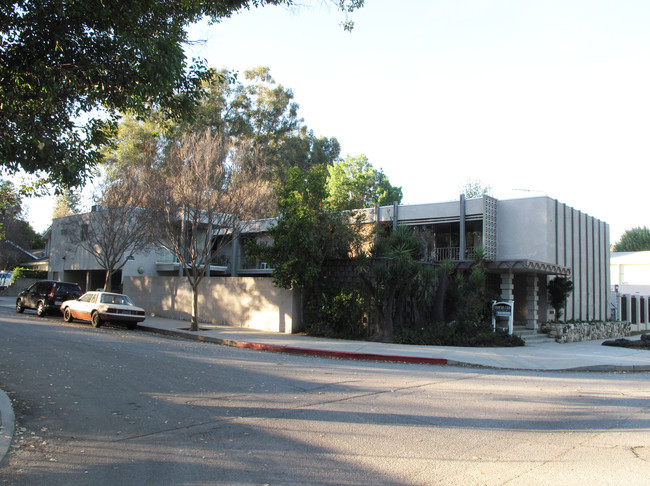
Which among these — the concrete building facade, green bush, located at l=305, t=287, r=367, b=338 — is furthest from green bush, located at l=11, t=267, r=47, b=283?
green bush, located at l=305, t=287, r=367, b=338

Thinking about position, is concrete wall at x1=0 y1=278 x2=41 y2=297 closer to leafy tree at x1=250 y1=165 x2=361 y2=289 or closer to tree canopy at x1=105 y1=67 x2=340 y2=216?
Answer: tree canopy at x1=105 y1=67 x2=340 y2=216

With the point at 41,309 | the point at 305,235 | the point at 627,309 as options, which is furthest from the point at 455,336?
the point at 627,309

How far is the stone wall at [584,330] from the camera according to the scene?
22.3 meters

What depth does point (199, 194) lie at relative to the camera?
1916cm

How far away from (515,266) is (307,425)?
608 inches

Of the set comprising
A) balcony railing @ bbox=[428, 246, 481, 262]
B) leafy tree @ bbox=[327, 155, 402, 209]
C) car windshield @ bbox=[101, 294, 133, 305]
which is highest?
leafy tree @ bbox=[327, 155, 402, 209]

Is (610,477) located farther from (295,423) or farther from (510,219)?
(510,219)

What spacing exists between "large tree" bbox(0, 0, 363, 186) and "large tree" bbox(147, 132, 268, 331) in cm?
928

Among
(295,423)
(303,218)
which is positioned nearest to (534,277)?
(303,218)

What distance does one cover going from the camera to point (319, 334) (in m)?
19.5

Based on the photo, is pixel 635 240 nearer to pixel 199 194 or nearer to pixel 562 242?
pixel 562 242

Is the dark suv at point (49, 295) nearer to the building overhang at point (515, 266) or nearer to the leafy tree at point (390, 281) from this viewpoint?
the leafy tree at point (390, 281)

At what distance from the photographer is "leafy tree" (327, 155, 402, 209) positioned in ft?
155

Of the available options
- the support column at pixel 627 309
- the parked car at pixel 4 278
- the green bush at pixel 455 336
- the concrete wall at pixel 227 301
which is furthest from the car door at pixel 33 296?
the support column at pixel 627 309
